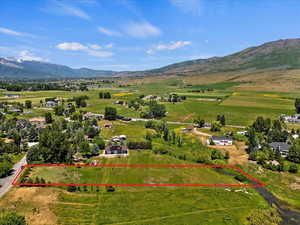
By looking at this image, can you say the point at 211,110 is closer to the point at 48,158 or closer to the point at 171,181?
the point at 171,181

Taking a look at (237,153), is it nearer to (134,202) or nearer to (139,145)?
(139,145)

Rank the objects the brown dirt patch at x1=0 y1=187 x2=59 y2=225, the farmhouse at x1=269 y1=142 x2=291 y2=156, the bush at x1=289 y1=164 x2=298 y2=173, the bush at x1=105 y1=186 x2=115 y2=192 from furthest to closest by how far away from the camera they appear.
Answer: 1. the farmhouse at x1=269 y1=142 x2=291 y2=156
2. the bush at x1=289 y1=164 x2=298 y2=173
3. the bush at x1=105 y1=186 x2=115 y2=192
4. the brown dirt patch at x1=0 y1=187 x2=59 y2=225

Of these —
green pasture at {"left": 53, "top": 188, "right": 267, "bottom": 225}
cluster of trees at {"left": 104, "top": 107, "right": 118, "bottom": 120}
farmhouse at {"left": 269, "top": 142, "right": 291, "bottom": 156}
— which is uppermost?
cluster of trees at {"left": 104, "top": 107, "right": 118, "bottom": 120}

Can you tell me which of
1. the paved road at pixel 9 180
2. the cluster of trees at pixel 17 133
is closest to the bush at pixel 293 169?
the paved road at pixel 9 180

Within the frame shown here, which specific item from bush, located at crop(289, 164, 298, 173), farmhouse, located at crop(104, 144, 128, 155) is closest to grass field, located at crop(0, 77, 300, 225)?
bush, located at crop(289, 164, 298, 173)

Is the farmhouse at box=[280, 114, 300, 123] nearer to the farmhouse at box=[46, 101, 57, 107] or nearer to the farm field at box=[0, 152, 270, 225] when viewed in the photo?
the farm field at box=[0, 152, 270, 225]

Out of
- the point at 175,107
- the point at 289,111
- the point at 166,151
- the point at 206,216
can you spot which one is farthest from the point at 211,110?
the point at 206,216
